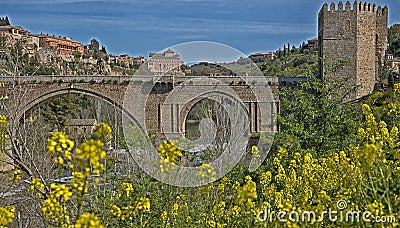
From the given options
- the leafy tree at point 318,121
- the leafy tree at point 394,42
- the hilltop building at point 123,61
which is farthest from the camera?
the hilltop building at point 123,61

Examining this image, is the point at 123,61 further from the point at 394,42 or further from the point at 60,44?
the point at 394,42

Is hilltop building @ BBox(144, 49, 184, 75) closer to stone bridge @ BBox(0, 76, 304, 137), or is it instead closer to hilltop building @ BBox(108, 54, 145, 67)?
stone bridge @ BBox(0, 76, 304, 137)

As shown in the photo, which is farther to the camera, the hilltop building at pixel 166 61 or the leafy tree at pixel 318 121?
the hilltop building at pixel 166 61

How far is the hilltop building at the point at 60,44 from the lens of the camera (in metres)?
65.6

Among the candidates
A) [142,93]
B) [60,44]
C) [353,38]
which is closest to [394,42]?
[353,38]

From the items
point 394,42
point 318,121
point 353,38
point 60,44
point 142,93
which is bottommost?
point 318,121

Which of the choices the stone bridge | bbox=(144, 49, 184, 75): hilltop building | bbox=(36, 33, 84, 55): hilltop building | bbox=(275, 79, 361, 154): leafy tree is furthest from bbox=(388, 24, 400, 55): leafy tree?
bbox=(36, 33, 84, 55): hilltop building

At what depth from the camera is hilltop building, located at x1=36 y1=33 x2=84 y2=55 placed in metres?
65.6

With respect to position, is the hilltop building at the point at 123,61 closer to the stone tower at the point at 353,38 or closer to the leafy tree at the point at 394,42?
the leafy tree at the point at 394,42

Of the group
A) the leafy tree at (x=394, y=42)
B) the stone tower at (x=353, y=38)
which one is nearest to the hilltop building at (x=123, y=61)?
the leafy tree at (x=394, y=42)

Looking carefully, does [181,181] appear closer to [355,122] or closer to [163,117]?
[355,122]

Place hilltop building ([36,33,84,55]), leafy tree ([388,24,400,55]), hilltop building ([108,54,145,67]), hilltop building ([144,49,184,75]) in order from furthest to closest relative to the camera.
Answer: hilltop building ([36,33,84,55]) → hilltop building ([108,54,145,67]) → leafy tree ([388,24,400,55]) → hilltop building ([144,49,184,75])

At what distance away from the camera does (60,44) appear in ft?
227

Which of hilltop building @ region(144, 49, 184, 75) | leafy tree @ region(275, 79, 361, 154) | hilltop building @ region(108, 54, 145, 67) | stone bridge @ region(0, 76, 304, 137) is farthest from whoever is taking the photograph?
hilltop building @ region(108, 54, 145, 67)
